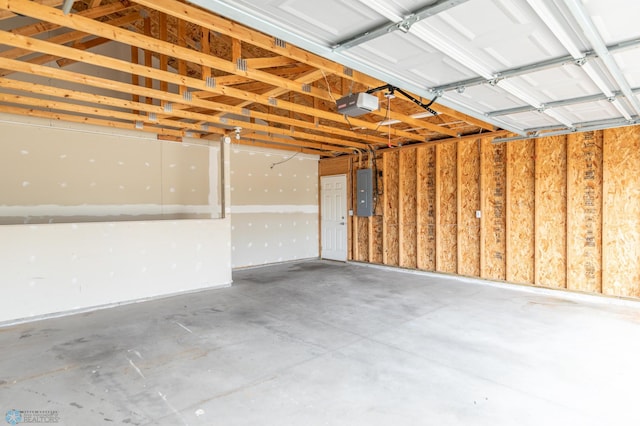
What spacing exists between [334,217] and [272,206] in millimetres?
1630

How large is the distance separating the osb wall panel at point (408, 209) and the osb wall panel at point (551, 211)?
2.21 m

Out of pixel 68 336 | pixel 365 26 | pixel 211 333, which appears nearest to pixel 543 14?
pixel 365 26

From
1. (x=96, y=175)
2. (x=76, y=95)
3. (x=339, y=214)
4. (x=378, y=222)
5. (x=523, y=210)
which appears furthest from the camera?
(x=339, y=214)

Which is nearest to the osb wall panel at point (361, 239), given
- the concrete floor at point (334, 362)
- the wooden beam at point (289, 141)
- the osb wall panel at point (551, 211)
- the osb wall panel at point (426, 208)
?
the osb wall panel at point (426, 208)

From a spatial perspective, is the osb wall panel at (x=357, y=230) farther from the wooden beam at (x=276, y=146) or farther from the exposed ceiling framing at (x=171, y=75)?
the exposed ceiling framing at (x=171, y=75)

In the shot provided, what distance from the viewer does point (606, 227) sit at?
5012 millimetres

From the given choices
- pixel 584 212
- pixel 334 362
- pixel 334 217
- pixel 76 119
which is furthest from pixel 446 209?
pixel 76 119

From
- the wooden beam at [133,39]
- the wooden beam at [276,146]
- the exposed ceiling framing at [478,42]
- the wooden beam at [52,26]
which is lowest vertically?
the exposed ceiling framing at [478,42]

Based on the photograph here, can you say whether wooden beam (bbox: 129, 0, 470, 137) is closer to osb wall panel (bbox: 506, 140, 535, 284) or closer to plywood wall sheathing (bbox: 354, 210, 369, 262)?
osb wall panel (bbox: 506, 140, 535, 284)

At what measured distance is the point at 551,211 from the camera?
552cm

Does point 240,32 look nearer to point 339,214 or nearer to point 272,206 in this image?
point 272,206

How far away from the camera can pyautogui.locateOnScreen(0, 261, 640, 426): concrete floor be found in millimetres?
2326

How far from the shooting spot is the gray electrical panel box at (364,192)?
785 centimetres

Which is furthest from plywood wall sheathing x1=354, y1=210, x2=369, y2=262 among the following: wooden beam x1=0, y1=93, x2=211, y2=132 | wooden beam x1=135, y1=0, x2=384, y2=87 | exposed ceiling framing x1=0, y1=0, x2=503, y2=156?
wooden beam x1=135, y1=0, x2=384, y2=87
